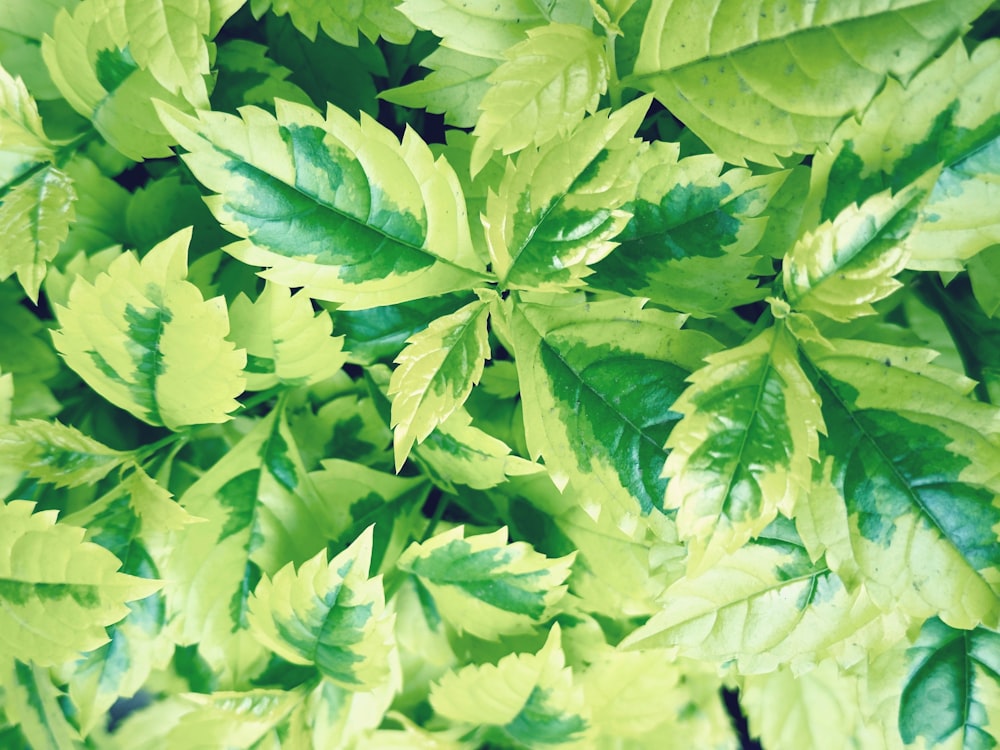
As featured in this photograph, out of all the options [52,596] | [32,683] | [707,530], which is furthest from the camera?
[32,683]

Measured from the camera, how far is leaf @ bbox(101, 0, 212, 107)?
1.99ft

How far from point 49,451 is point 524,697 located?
53 cm

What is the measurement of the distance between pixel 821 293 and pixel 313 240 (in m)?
0.38

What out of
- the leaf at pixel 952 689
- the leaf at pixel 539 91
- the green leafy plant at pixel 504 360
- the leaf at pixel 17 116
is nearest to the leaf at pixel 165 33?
the green leafy plant at pixel 504 360

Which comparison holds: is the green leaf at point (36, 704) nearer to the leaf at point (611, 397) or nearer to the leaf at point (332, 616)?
the leaf at point (332, 616)

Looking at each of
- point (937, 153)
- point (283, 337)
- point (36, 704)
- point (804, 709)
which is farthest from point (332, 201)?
point (804, 709)

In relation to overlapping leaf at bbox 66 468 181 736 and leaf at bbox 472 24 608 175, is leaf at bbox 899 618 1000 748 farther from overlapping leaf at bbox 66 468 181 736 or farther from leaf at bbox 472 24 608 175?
overlapping leaf at bbox 66 468 181 736

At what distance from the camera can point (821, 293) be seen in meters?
0.53

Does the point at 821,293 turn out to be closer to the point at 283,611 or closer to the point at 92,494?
the point at 283,611

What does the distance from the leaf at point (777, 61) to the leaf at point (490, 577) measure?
40 centimetres

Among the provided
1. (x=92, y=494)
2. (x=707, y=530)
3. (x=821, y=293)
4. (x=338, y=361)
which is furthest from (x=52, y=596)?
(x=821, y=293)

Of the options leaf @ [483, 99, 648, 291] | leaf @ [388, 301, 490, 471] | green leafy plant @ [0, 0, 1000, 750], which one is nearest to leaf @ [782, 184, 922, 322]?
green leafy plant @ [0, 0, 1000, 750]

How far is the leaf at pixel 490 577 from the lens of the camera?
0.71 metres

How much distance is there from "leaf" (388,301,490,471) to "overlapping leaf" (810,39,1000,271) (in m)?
0.29
